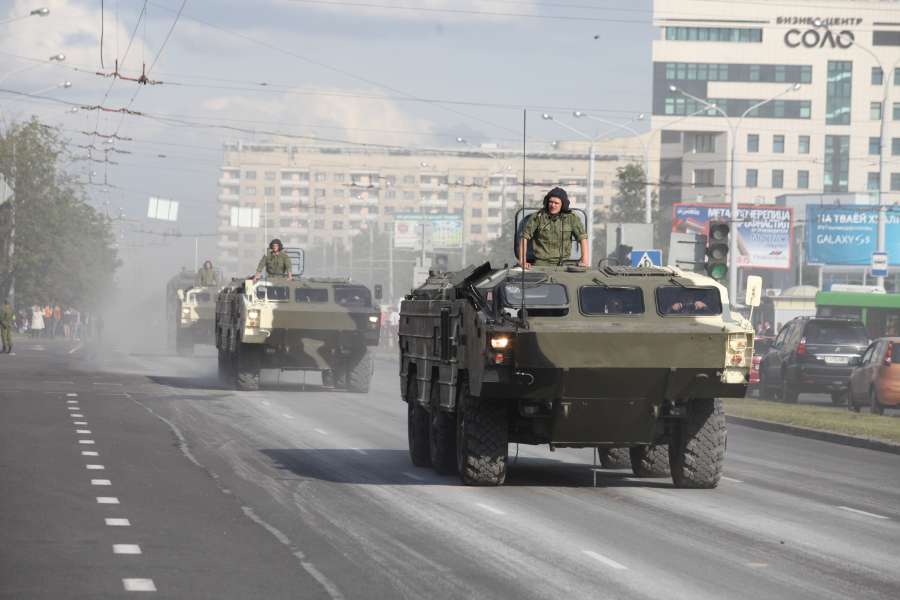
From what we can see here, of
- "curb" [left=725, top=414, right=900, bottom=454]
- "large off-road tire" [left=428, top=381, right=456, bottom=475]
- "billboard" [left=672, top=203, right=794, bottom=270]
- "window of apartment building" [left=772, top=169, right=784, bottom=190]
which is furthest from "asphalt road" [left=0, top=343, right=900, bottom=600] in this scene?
"window of apartment building" [left=772, top=169, right=784, bottom=190]

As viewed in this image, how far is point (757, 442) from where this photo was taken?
78.7 feet

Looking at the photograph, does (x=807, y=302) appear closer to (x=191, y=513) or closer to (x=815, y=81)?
(x=815, y=81)

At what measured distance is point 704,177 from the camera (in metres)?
122

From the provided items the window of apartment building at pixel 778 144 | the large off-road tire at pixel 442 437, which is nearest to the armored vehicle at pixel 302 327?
the large off-road tire at pixel 442 437

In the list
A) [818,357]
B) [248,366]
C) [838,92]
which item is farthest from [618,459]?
[838,92]

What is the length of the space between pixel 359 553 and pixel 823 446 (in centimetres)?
1353

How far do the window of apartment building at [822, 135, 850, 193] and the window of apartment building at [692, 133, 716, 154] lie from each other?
8.10 metres

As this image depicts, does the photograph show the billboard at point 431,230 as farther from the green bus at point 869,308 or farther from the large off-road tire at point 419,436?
the large off-road tire at point 419,436

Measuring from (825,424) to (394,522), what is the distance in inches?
573

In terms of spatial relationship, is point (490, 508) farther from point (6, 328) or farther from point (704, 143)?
point (704, 143)

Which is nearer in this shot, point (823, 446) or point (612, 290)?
point (612, 290)

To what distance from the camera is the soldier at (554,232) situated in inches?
667

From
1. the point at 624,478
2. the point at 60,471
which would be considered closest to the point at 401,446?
the point at 624,478

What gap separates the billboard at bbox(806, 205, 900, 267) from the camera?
8212 cm
